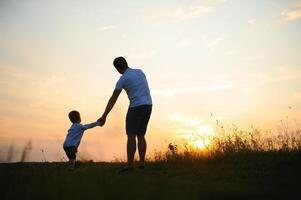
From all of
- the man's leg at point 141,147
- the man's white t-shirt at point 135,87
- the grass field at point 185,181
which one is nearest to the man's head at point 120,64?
the man's white t-shirt at point 135,87

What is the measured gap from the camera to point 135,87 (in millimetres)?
8594

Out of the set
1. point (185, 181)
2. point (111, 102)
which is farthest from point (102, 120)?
point (185, 181)

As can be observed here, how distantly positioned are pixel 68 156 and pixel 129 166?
2.14m

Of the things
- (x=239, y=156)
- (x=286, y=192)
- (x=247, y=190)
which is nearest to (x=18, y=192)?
(x=247, y=190)

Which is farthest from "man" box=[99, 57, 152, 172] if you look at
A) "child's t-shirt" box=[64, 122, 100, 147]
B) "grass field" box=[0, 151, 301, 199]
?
"child's t-shirt" box=[64, 122, 100, 147]

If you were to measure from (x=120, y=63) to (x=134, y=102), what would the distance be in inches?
35.3

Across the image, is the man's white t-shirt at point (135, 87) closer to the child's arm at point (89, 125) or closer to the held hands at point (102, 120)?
the held hands at point (102, 120)

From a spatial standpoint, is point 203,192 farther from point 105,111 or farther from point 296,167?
point 105,111

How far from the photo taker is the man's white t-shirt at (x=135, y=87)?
8.59 m

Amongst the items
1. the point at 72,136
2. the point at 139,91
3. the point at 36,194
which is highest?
the point at 139,91

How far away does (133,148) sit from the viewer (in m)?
8.38

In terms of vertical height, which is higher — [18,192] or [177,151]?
[177,151]

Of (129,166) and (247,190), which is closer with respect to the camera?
(247,190)

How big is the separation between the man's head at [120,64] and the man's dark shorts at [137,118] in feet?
2.87
